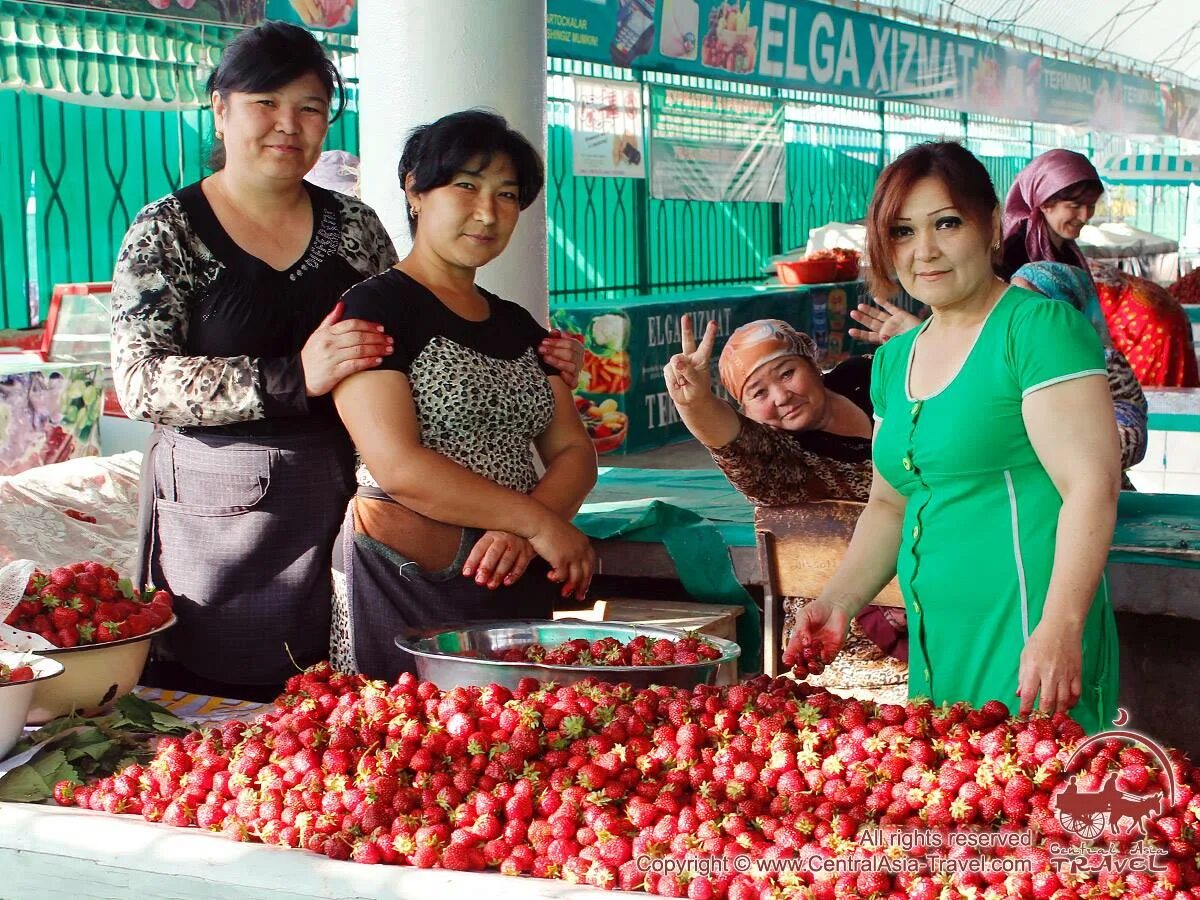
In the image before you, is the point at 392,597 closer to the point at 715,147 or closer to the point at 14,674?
the point at 14,674

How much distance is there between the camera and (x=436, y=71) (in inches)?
129

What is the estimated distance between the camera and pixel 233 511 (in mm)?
2305

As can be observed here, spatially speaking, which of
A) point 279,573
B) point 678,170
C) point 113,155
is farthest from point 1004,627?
point 678,170

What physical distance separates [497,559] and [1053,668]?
861mm

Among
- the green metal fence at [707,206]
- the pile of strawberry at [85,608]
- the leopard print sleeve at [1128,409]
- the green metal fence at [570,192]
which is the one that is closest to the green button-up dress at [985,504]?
the pile of strawberry at [85,608]

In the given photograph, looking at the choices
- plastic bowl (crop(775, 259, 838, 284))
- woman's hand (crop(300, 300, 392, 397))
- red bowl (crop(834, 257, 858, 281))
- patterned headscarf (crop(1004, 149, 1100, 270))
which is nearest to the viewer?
woman's hand (crop(300, 300, 392, 397))

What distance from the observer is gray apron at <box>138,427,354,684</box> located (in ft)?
7.54

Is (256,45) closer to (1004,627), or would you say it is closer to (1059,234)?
(1004,627)

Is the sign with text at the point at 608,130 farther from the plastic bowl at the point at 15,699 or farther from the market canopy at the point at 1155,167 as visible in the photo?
the market canopy at the point at 1155,167

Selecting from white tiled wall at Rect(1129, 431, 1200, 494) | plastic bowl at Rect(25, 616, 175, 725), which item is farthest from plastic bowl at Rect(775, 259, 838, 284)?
plastic bowl at Rect(25, 616, 175, 725)

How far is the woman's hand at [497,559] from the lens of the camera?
87.7 inches

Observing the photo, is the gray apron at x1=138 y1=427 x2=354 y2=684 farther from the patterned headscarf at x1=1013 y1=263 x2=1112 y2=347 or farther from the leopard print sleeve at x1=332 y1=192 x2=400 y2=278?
the patterned headscarf at x1=1013 y1=263 x2=1112 y2=347

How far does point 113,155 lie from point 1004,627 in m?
6.11

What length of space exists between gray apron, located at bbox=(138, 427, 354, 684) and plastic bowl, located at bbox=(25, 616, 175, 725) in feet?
0.79
